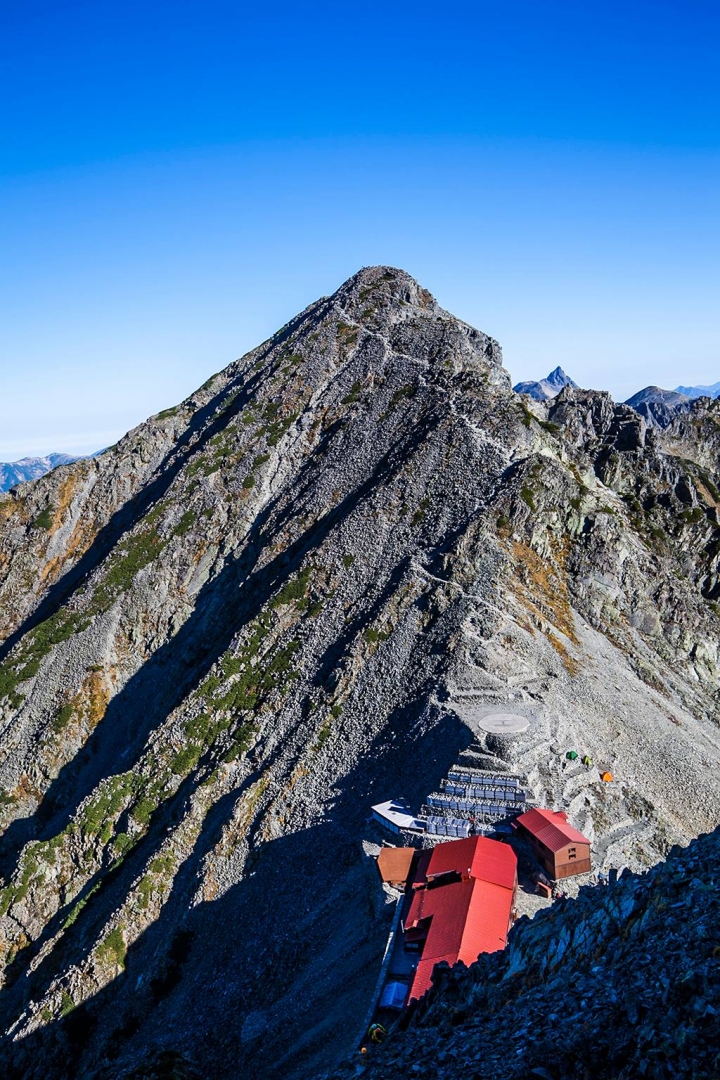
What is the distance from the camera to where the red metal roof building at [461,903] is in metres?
38.5

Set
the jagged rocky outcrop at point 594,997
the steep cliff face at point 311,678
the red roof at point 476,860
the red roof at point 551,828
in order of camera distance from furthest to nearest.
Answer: the steep cliff face at point 311,678 < the red roof at point 551,828 < the red roof at point 476,860 < the jagged rocky outcrop at point 594,997

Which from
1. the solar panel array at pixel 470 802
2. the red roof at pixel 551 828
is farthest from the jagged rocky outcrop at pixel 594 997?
the solar panel array at pixel 470 802

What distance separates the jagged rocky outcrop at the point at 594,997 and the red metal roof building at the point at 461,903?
609 centimetres

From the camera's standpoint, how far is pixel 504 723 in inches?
2355

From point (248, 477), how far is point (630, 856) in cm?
7911

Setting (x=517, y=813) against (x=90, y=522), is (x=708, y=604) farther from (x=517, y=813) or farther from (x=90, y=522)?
(x=90, y=522)

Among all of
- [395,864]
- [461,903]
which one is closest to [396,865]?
[395,864]

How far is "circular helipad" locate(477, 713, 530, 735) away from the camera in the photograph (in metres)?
58.6

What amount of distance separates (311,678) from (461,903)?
3689 cm

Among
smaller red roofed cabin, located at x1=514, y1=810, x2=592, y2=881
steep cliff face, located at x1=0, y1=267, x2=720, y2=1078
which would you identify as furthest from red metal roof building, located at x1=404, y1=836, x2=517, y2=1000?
steep cliff face, located at x1=0, y1=267, x2=720, y2=1078

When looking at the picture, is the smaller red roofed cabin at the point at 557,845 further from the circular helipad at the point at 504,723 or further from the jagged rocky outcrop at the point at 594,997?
the jagged rocky outcrop at the point at 594,997

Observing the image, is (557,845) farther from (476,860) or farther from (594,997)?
(594,997)

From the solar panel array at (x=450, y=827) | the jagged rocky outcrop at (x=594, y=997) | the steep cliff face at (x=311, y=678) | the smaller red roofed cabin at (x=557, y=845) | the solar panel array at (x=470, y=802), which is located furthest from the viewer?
the steep cliff face at (x=311, y=678)

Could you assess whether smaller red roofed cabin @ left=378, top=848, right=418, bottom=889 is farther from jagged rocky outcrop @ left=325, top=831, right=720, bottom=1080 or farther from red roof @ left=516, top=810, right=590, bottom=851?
jagged rocky outcrop @ left=325, top=831, right=720, bottom=1080
